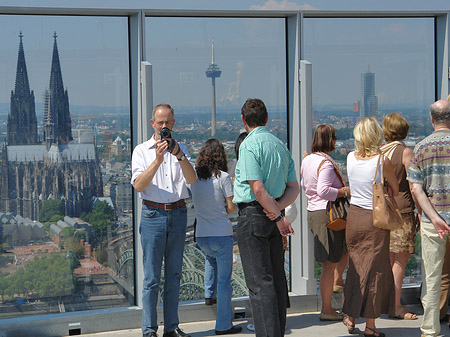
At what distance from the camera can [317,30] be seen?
6.30m

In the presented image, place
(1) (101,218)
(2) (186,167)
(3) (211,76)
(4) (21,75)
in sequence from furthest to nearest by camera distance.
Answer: (3) (211,76) → (1) (101,218) → (4) (21,75) → (2) (186,167)

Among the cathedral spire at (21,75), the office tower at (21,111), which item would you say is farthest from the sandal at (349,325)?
the cathedral spire at (21,75)

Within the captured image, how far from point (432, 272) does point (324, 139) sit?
140 centimetres

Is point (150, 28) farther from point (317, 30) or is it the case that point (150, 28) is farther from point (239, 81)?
point (317, 30)

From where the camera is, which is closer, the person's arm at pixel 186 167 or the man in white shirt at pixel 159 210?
the person's arm at pixel 186 167

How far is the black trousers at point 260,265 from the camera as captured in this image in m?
4.51

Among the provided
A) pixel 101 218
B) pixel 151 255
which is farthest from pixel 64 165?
pixel 151 255

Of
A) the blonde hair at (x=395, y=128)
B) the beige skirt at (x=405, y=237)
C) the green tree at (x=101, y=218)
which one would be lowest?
the beige skirt at (x=405, y=237)

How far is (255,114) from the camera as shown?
15.2 feet

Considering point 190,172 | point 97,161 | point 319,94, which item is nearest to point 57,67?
point 97,161

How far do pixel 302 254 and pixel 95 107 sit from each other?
2.26 m

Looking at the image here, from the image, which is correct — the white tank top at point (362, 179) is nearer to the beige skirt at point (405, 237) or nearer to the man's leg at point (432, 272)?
the man's leg at point (432, 272)

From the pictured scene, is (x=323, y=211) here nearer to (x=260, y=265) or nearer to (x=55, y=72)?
(x=260, y=265)

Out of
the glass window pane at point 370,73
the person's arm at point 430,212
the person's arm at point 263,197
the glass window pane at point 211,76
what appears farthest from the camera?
the glass window pane at point 370,73
